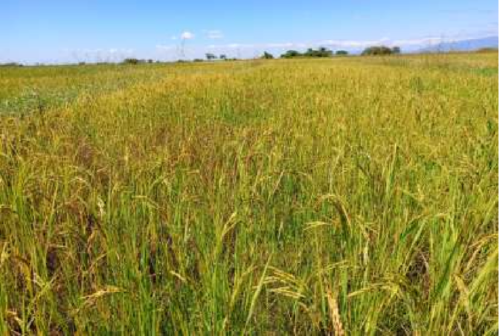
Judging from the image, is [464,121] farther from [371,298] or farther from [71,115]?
[71,115]

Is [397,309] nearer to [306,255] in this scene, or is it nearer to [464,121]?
[306,255]

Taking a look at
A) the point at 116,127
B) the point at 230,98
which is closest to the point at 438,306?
the point at 116,127

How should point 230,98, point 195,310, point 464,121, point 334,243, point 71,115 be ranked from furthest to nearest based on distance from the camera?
point 230,98, point 71,115, point 464,121, point 334,243, point 195,310

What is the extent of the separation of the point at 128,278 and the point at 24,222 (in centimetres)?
49

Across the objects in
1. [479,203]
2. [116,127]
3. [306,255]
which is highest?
[116,127]

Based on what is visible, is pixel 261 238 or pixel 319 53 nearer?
pixel 261 238

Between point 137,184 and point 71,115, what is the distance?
236 centimetres

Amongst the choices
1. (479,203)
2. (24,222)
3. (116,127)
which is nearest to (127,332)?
(24,222)

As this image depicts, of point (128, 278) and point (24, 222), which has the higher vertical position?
point (24, 222)

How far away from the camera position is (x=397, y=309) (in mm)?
1206

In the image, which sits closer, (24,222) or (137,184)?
(24,222)

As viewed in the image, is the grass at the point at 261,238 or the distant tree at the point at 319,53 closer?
the grass at the point at 261,238

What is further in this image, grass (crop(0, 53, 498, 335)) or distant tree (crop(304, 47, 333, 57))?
distant tree (crop(304, 47, 333, 57))

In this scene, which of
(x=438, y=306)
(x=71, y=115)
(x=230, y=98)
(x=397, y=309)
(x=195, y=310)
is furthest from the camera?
(x=230, y=98)
